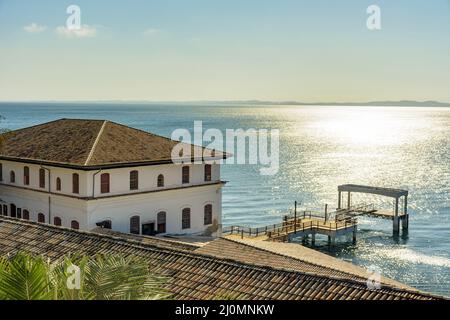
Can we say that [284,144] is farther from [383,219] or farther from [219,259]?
[219,259]

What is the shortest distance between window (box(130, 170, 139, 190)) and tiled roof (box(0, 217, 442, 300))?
15.4 metres

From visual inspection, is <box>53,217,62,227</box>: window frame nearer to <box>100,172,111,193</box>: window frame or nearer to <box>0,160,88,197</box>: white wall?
<box>0,160,88,197</box>: white wall

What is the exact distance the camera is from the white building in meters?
38.2

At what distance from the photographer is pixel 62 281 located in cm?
952

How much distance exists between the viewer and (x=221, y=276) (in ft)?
62.1

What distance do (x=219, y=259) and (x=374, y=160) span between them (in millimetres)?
128046

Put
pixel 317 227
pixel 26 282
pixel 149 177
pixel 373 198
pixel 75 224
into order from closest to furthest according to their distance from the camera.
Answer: pixel 26 282 → pixel 75 224 → pixel 149 177 → pixel 317 227 → pixel 373 198

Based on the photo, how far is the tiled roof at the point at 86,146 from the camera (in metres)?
39.2

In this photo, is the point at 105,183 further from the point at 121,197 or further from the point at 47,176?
the point at 47,176

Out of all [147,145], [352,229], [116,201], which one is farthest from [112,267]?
[352,229]

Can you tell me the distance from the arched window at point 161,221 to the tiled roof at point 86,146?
3.20 metres

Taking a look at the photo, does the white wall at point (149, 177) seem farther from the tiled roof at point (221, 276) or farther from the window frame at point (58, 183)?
the tiled roof at point (221, 276)

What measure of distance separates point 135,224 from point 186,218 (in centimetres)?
413

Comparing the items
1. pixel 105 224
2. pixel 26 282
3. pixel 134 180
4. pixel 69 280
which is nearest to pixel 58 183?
pixel 105 224
